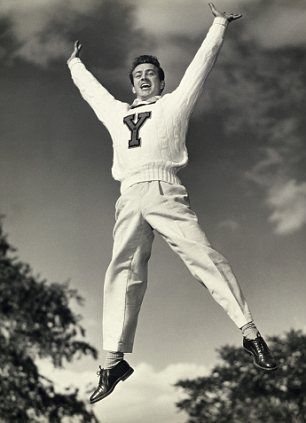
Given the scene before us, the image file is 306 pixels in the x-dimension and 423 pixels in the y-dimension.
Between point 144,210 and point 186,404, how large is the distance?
1405cm

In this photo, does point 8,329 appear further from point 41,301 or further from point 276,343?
point 276,343

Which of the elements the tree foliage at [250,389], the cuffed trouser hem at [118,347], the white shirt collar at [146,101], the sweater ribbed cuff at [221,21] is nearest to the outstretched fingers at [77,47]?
the white shirt collar at [146,101]

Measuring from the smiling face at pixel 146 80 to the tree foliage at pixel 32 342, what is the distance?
974 cm

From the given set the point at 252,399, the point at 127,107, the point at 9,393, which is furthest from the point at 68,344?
the point at 127,107

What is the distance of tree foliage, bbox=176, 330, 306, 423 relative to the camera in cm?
1669

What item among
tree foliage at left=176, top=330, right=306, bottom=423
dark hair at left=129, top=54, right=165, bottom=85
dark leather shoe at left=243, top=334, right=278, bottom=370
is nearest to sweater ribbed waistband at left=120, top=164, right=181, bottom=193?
dark hair at left=129, top=54, right=165, bottom=85

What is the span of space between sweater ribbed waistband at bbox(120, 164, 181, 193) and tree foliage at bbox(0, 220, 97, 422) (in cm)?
974

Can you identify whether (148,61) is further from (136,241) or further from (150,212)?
(136,241)

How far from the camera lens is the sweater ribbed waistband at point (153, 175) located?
3.91 m

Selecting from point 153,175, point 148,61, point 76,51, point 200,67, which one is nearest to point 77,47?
point 76,51

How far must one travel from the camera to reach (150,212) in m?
3.83

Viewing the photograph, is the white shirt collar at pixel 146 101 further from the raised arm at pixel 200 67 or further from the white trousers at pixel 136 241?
the white trousers at pixel 136 241

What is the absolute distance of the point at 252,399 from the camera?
1706 cm

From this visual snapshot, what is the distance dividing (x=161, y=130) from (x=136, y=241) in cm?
65
